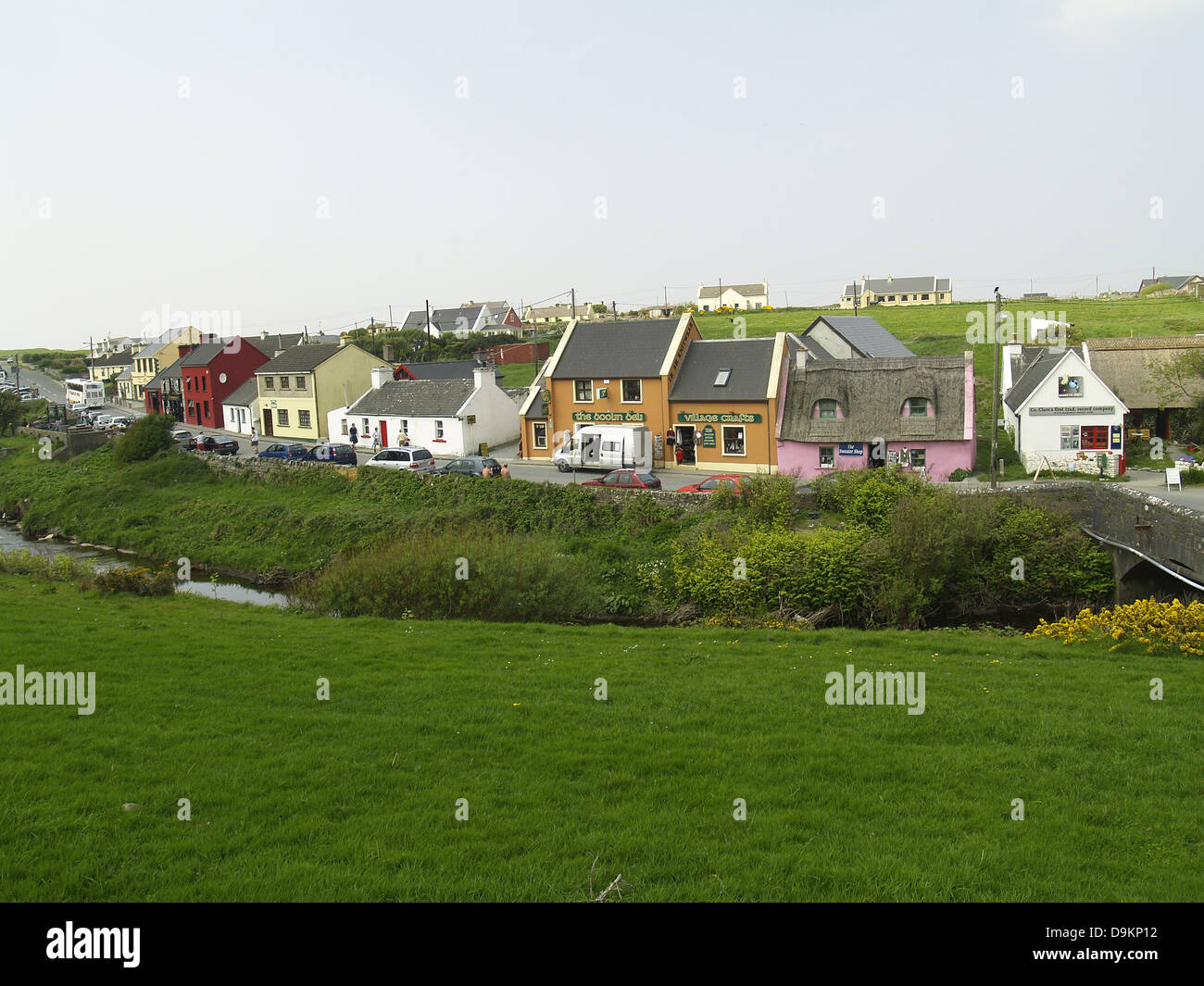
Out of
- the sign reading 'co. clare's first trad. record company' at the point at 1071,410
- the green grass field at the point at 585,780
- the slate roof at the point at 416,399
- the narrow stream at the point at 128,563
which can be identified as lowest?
the narrow stream at the point at 128,563

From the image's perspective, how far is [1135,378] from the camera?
41.7 m

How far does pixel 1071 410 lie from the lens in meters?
36.4

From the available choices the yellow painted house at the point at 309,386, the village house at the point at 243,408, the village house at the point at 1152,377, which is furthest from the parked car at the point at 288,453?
the village house at the point at 1152,377

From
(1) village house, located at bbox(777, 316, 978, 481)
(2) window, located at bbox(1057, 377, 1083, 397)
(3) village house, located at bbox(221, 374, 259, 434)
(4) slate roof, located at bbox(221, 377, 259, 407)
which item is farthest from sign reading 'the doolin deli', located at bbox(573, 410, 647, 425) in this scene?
(4) slate roof, located at bbox(221, 377, 259, 407)

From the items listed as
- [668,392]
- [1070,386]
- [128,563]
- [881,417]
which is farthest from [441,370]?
[1070,386]

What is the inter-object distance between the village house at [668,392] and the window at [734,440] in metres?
0.04

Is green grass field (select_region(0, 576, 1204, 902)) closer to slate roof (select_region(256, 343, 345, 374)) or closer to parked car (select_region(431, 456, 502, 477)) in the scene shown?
parked car (select_region(431, 456, 502, 477))

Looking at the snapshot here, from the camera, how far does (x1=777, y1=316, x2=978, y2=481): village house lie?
36250 millimetres

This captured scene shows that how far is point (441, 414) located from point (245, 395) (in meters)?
24.2

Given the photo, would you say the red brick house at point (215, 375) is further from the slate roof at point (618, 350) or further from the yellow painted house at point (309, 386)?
the slate roof at point (618, 350)

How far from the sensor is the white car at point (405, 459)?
135 ft

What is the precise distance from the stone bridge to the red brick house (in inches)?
2287

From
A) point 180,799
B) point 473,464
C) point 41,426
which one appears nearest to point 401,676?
point 180,799
